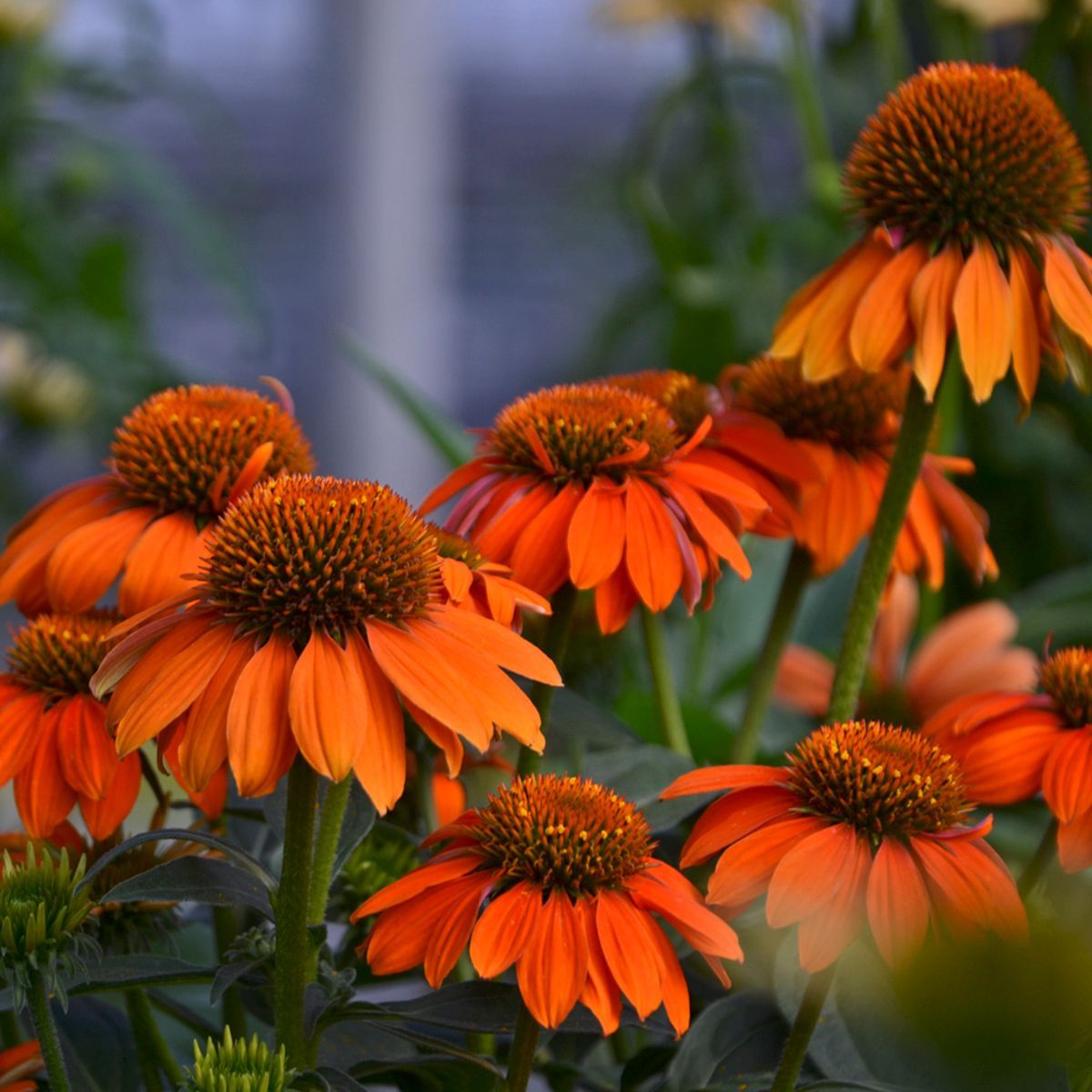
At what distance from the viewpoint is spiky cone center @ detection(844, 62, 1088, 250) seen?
0.35m

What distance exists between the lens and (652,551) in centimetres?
31

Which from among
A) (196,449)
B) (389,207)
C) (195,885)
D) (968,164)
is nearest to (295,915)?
(195,885)

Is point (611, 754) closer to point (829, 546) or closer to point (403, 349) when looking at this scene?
point (829, 546)

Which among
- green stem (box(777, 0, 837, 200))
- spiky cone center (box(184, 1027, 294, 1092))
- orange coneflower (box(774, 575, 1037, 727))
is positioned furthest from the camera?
green stem (box(777, 0, 837, 200))

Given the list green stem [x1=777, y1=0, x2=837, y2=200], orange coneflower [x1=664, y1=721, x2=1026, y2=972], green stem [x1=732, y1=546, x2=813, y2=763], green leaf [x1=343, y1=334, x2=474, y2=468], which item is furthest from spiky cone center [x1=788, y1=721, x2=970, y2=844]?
green stem [x1=777, y1=0, x2=837, y2=200]

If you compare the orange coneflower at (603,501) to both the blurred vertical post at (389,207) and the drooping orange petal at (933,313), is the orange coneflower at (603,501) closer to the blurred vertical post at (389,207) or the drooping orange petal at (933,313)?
the drooping orange petal at (933,313)

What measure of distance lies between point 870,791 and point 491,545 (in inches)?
3.8

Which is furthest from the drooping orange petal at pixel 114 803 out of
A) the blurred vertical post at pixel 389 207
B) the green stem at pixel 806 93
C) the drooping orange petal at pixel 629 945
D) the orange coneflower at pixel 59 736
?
the blurred vertical post at pixel 389 207

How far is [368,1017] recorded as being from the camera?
273mm

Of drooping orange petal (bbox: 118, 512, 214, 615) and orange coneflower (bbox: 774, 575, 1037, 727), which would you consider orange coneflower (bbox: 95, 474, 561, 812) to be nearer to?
drooping orange petal (bbox: 118, 512, 214, 615)

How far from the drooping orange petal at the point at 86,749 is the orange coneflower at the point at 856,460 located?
0.57 ft

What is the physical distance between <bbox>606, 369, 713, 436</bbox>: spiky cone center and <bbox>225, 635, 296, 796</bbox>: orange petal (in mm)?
147

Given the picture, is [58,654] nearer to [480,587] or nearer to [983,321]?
[480,587]

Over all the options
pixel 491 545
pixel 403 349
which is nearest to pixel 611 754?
pixel 491 545
